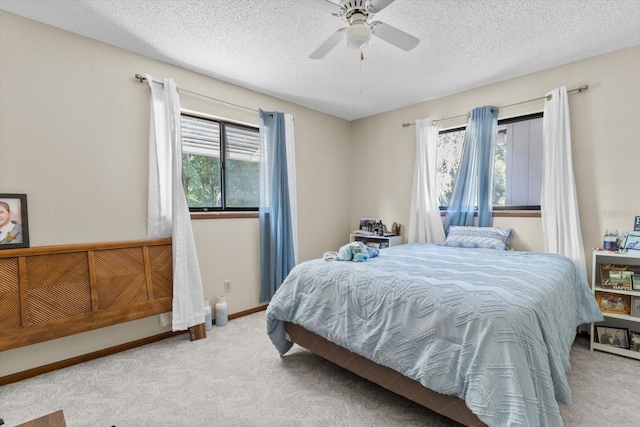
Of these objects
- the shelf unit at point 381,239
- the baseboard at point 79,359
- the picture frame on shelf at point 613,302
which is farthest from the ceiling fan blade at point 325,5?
the picture frame on shelf at point 613,302

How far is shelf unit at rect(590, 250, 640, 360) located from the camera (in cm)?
237

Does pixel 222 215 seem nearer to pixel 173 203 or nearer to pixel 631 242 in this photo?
pixel 173 203

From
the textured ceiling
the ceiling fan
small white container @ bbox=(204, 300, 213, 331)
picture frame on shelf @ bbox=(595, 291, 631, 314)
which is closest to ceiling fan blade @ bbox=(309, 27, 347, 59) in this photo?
the ceiling fan

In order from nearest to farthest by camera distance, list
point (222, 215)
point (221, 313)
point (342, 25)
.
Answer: point (342, 25) → point (221, 313) → point (222, 215)

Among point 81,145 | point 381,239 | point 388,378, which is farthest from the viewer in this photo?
point 381,239

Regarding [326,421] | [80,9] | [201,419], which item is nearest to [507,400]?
[326,421]

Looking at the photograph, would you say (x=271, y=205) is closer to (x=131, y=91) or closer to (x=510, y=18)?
(x=131, y=91)

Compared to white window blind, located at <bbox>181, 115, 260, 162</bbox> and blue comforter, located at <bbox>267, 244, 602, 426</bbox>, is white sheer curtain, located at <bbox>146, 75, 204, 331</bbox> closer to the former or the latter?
white window blind, located at <bbox>181, 115, 260, 162</bbox>

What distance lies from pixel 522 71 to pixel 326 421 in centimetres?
349

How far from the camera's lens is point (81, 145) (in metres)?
2.40

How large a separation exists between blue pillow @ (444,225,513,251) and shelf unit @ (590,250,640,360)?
0.69 metres

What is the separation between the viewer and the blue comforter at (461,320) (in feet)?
4.17

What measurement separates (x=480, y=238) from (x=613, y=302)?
109 centimetres

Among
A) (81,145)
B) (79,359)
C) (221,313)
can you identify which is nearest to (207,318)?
(221,313)
